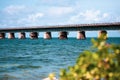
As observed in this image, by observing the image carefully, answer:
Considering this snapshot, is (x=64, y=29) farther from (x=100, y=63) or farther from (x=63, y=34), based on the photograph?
(x=100, y=63)

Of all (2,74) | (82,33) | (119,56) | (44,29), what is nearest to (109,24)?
(82,33)

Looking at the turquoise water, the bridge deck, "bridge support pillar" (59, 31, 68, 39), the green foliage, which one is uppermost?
the green foliage

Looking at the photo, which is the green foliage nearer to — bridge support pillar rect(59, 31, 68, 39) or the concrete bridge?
the concrete bridge

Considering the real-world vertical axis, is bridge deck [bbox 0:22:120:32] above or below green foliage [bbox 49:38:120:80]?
below

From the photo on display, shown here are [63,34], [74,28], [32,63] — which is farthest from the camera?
[63,34]

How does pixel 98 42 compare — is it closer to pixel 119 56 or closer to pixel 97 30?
pixel 119 56

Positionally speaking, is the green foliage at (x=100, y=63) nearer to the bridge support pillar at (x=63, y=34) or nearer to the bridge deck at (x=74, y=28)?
the bridge deck at (x=74, y=28)

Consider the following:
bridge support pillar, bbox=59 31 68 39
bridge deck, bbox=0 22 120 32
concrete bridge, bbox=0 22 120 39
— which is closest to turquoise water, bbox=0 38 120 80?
bridge deck, bbox=0 22 120 32

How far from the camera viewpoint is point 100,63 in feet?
12.3

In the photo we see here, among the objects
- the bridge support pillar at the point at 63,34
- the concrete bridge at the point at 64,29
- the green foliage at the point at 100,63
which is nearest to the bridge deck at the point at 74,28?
the concrete bridge at the point at 64,29

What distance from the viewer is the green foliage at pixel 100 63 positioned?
3767 mm

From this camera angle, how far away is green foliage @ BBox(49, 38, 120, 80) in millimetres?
3767

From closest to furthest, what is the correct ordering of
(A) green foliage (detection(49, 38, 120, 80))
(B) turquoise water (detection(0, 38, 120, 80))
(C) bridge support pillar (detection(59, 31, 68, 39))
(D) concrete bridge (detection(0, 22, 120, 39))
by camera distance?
(A) green foliage (detection(49, 38, 120, 80)), (B) turquoise water (detection(0, 38, 120, 80)), (D) concrete bridge (detection(0, 22, 120, 39)), (C) bridge support pillar (detection(59, 31, 68, 39))

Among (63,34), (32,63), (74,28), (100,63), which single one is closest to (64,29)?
(74,28)
